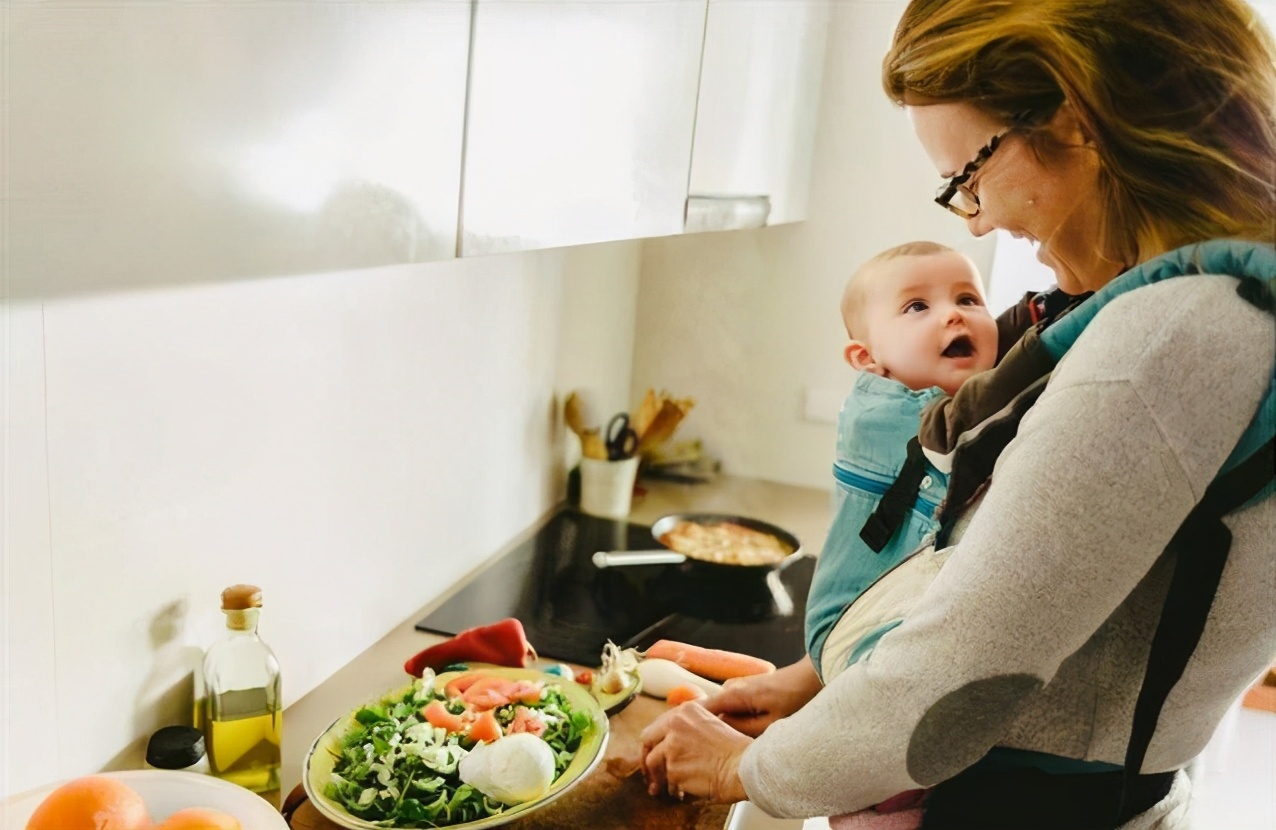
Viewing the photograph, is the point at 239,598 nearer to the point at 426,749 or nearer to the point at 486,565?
the point at 426,749

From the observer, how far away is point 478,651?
4.50ft

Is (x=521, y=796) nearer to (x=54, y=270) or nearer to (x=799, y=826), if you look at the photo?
(x=799, y=826)

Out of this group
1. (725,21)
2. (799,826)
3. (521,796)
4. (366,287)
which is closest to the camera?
(521,796)

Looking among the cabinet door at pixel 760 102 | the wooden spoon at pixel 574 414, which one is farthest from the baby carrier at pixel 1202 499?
the wooden spoon at pixel 574 414

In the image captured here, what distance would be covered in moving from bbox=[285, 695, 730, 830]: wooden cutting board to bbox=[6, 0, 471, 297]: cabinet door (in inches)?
22.9

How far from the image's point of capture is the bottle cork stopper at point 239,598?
1050 mm

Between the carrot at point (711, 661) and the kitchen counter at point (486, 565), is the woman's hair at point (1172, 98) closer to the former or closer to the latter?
the carrot at point (711, 661)

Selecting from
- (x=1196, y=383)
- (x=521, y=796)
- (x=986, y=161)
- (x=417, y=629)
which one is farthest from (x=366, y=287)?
(x=1196, y=383)

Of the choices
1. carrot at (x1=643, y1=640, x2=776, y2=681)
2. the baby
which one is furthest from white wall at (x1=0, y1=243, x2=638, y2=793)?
the baby

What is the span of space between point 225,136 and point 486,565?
1.28 metres

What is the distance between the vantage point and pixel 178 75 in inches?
21.9

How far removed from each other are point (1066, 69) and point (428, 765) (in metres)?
0.82

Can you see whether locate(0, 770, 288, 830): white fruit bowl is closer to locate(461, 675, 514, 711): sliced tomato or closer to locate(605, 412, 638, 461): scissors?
locate(461, 675, 514, 711): sliced tomato

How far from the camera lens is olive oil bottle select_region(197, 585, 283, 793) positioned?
1086 millimetres
